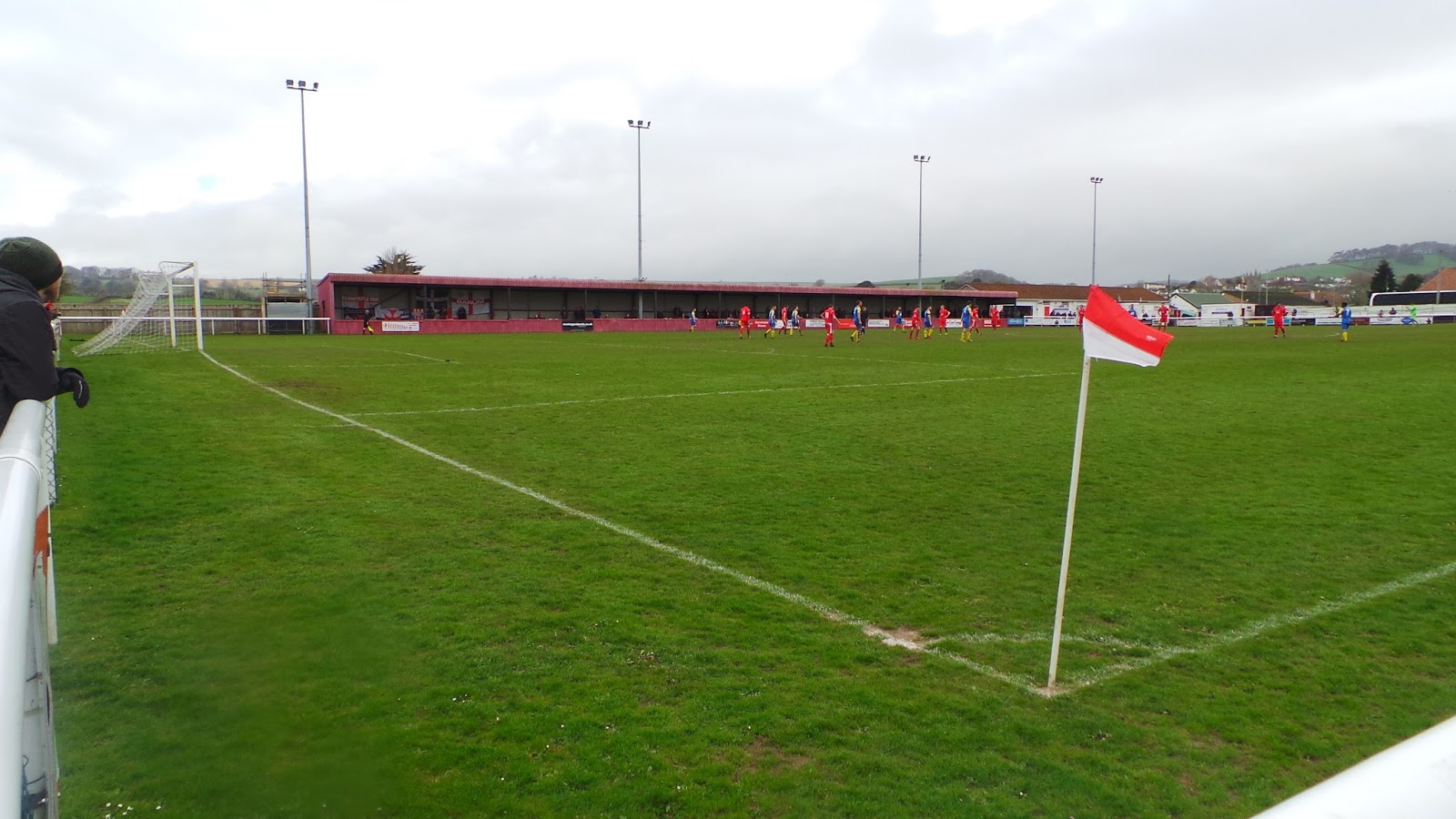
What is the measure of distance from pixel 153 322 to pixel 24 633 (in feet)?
133

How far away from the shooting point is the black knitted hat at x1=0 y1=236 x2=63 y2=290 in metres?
3.93

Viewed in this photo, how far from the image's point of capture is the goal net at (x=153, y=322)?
30.9 meters

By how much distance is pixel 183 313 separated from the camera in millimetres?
42438

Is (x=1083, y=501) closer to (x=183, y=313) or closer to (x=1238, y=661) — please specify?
(x=1238, y=661)

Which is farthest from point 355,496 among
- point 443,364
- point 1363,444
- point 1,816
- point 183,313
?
point 183,313

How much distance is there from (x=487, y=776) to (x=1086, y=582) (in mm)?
4385

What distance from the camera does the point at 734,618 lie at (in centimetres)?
569

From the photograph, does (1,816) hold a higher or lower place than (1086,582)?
higher

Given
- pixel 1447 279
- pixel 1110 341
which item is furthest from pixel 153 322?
pixel 1447 279

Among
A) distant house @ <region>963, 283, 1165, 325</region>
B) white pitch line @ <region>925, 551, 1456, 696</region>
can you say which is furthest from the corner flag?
distant house @ <region>963, 283, 1165, 325</region>

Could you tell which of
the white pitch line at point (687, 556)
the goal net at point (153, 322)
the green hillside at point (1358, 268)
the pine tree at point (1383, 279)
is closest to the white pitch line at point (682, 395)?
the white pitch line at point (687, 556)

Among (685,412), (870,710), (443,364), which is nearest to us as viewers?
(870,710)

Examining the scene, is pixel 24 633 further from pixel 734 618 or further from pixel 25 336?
pixel 734 618

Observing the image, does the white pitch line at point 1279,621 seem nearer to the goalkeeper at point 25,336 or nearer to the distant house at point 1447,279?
the goalkeeper at point 25,336
